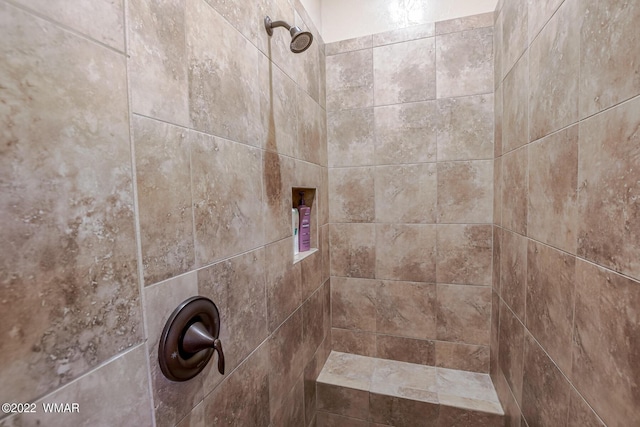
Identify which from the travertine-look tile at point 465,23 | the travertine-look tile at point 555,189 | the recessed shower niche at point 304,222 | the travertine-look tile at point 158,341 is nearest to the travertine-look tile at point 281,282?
the recessed shower niche at point 304,222

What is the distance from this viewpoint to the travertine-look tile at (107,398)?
0.38m

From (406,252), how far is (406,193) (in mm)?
344

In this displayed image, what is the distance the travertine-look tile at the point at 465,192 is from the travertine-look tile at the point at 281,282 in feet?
2.89

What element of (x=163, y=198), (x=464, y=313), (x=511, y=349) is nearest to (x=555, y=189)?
(x=511, y=349)

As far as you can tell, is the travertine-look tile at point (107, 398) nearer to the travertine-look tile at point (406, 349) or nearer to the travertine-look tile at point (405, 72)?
the travertine-look tile at point (406, 349)

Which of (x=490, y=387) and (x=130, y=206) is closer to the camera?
(x=130, y=206)

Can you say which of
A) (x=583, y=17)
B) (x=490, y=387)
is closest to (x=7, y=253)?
(x=583, y=17)

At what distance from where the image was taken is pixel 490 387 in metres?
1.40

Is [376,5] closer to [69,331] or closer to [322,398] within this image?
[69,331]

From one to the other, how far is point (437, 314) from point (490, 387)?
42cm

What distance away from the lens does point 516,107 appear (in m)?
1.10

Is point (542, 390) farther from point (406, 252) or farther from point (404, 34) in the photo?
point (404, 34)

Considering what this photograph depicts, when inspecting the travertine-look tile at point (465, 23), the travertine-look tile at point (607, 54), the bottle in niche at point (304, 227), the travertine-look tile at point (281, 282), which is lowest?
the travertine-look tile at point (281, 282)

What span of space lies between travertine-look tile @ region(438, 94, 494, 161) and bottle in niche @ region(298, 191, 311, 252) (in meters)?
0.79
